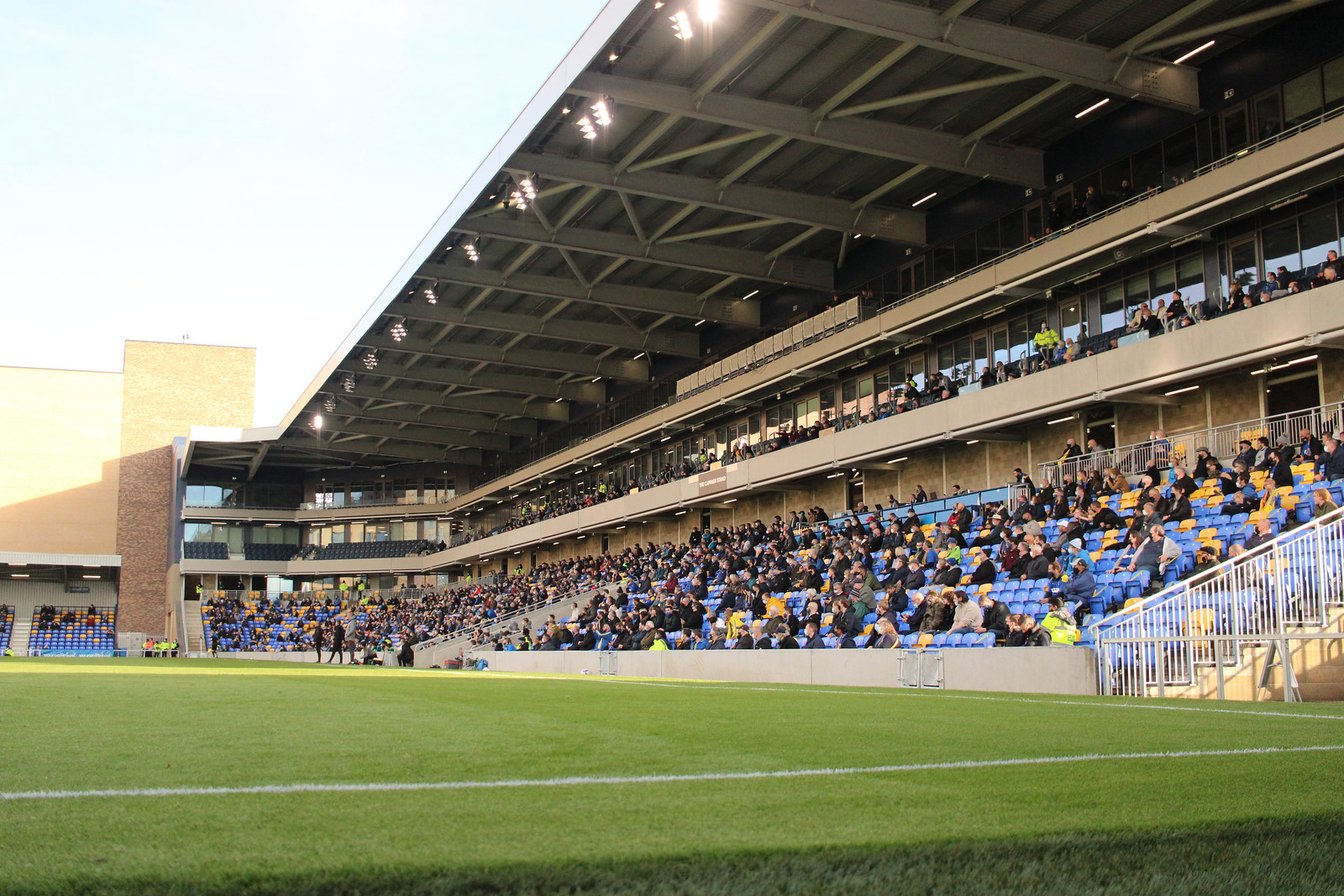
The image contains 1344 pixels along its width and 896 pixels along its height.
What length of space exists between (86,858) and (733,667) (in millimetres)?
21351

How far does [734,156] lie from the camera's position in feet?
95.8

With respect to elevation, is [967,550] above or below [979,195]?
below

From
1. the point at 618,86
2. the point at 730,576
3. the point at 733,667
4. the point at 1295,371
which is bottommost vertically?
the point at 733,667

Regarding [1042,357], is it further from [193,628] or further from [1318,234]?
[193,628]

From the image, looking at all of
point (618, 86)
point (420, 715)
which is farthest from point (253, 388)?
point (420, 715)

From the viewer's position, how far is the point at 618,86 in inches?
969

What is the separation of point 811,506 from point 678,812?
A: 3673 cm

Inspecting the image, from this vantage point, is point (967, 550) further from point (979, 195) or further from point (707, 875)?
point (707, 875)

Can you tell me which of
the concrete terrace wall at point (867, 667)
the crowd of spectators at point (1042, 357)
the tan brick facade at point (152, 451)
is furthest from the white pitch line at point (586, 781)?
the tan brick facade at point (152, 451)

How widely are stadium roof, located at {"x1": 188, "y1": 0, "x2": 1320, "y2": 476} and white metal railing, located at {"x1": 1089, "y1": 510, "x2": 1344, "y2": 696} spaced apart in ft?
38.7

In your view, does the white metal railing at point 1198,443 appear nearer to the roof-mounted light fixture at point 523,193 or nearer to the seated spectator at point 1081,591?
the seated spectator at point 1081,591

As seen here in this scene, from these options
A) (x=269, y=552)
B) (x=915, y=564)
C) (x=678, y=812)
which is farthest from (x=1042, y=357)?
(x=269, y=552)

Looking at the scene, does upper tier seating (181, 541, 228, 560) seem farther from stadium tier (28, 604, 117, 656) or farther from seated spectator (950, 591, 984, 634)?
seated spectator (950, 591, 984, 634)

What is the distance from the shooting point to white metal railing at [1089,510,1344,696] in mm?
13203
